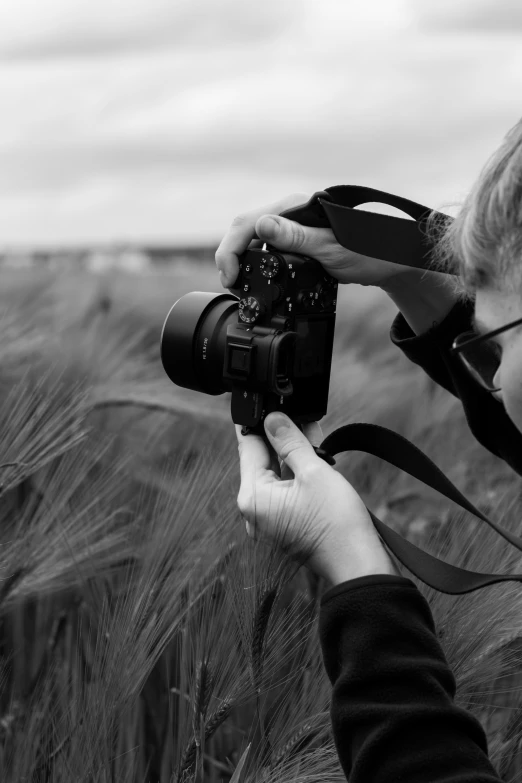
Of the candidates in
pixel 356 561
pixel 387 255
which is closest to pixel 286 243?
pixel 387 255

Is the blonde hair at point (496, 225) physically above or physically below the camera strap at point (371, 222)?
above

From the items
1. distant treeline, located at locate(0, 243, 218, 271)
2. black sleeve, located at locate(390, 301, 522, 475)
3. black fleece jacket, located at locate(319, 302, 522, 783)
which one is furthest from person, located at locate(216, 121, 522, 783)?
distant treeline, located at locate(0, 243, 218, 271)

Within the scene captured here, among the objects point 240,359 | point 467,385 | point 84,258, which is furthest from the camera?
point 84,258

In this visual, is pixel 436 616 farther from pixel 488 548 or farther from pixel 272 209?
pixel 272 209

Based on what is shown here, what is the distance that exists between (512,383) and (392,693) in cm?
25

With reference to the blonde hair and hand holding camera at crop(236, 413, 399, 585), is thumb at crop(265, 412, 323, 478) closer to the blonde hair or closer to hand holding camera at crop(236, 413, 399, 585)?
hand holding camera at crop(236, 413, 399, 585)

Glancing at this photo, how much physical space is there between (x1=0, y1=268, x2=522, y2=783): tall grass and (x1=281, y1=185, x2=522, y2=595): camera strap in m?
0.06

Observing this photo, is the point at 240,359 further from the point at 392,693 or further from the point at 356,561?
the point at 392,693

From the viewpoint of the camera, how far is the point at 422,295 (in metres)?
1.04

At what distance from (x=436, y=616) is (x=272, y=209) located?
425mm

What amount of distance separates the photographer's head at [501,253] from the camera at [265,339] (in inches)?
6.7

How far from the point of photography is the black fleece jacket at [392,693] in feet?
1.98

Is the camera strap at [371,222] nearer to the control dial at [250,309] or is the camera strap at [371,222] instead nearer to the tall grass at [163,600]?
Answer: the control dial at [250,309]

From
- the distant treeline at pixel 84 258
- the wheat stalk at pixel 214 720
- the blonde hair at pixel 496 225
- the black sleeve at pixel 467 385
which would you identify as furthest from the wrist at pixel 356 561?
the distant treeline at pixel 84 258
